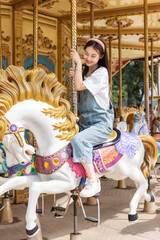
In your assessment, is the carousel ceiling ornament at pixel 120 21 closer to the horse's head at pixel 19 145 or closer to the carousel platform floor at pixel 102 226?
the carousel platform floor at pixel 102 226

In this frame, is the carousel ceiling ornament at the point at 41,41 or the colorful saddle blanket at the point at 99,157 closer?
the colorful saddle blanket at the point at 99,157

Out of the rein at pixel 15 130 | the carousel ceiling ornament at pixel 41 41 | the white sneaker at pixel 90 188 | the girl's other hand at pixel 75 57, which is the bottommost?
the white sneaker at pixel 90 188

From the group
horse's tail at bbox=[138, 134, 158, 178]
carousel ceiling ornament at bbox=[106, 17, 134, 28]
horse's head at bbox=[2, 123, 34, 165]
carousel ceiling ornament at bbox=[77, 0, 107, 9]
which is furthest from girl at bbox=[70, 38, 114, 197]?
carousel ceiling ornament at bbox=[106, 17, 134, 28]

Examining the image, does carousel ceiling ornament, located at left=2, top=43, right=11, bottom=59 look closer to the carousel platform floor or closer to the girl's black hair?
the carousel platform floor

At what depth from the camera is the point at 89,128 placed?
285 cm

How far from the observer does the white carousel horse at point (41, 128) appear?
8.36ft

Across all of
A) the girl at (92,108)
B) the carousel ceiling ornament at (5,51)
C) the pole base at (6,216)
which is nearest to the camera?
the girl at (92,108)

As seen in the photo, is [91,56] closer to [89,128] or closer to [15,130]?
[89,128]

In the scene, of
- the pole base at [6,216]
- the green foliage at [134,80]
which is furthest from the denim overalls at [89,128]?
the green foliage at [134,80]

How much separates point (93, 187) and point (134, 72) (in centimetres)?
1789

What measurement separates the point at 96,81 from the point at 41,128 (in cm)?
63

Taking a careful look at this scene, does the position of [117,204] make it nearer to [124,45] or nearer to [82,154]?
[82,154]

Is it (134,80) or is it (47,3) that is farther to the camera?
(134,80)

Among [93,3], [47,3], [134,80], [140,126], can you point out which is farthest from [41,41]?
[134,80]
